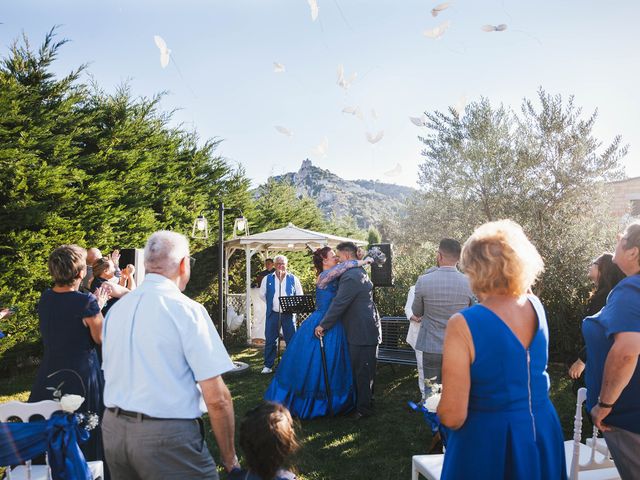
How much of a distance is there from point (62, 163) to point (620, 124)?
36.4 feet

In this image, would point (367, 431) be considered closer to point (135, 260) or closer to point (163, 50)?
point (135, 260)

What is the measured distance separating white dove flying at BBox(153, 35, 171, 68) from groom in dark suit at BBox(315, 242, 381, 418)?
104 inches

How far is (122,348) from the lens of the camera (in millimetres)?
1999

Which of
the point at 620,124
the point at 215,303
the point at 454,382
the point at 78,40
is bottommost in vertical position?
the point at 215,303

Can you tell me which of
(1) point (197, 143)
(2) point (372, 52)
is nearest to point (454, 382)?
(2) point (372, 52)

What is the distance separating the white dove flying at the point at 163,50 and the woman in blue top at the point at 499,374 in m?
3.23

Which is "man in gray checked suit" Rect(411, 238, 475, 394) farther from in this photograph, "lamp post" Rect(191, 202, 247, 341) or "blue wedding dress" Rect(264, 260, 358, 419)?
"lamp post" Rect(191, 202, 247, 341)

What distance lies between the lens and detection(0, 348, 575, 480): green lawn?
4.25 m

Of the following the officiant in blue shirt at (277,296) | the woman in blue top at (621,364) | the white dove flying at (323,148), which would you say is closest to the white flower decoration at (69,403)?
the woman in blue top at (621,364)

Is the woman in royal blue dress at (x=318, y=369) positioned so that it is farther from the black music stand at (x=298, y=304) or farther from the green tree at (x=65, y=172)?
the green tree at (x=65, y=172)

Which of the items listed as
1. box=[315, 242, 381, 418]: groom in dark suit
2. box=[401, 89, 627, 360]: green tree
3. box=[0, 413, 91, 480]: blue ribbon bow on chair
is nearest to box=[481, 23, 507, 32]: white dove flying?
box=[315, 242, 381, 418]: groom in dark suit

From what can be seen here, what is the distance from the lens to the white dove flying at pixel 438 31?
4577 millimetres

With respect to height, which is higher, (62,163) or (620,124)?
(620,124)

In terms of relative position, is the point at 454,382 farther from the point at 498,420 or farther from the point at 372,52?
the point at 372,52
